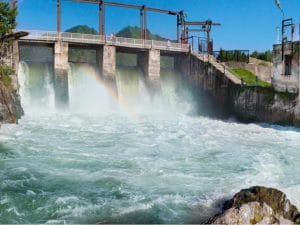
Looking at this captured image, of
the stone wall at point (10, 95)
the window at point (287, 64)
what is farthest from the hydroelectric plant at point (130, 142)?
the window at point (287, 64)

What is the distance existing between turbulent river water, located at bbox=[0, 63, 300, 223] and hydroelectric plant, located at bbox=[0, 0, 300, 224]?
56 millimetres

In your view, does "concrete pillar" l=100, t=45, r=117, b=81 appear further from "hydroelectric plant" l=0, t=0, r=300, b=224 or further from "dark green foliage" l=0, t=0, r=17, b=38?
"dark green foliage" l=0, t=0, r=17, b=38

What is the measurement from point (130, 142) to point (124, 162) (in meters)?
5.24

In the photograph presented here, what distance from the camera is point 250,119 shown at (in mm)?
33281

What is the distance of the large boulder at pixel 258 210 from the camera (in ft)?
33.1

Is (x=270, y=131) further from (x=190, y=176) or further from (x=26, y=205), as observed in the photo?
(x=26, y=205)

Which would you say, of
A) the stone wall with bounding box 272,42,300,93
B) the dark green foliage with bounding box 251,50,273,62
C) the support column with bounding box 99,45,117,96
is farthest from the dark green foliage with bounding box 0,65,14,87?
the dark green foliage with bounding box 251,50,273,62

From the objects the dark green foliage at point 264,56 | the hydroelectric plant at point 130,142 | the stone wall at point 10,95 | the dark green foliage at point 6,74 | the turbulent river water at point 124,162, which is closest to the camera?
the turbulent river water at point 124,162

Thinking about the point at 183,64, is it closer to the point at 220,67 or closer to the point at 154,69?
the point at 154,69

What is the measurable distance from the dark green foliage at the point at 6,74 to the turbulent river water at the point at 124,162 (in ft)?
9.85

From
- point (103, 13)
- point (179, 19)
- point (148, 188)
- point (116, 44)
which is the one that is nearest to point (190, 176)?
point (148, 188)

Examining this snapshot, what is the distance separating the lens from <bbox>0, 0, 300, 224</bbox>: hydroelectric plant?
1244 centimetres

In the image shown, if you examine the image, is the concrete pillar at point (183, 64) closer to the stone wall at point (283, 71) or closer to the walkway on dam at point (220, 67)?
the walkway on dam at point (220, 67)

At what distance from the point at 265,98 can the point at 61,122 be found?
51.9 ft
